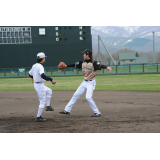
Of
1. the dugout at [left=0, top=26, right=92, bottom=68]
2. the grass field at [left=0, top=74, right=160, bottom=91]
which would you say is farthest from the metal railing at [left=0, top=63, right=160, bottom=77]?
the grass field at [left=0, top=74, right=160, bottom=91]

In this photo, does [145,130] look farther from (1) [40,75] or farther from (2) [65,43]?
(2) [65,43]

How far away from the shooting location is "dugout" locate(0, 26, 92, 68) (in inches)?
1476

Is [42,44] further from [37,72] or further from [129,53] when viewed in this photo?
[129,53]

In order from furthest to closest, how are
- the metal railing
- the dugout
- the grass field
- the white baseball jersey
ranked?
the dugout → the metal railing → the grass field → the white baseball jersey

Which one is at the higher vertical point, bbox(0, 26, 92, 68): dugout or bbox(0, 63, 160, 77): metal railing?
bbox(0, 26, 92, 68): dugout

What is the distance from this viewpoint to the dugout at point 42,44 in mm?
37500

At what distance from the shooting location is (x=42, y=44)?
124ft

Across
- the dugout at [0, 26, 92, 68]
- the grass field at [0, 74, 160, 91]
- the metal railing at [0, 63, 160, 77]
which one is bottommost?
the grass field at [0, 74, 160, 91]

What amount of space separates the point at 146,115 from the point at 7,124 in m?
3.77

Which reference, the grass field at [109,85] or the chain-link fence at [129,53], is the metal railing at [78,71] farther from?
the grass field at [109,85]

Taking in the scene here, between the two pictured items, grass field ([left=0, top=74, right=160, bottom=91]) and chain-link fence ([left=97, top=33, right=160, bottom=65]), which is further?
chain-link fence ([left=97, top=33, right=160, bottom=65])

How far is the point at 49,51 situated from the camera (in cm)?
3800

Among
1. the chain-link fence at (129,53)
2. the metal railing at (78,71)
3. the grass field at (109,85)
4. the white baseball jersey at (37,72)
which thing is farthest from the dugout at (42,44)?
the white baseball jersey at (37,72)

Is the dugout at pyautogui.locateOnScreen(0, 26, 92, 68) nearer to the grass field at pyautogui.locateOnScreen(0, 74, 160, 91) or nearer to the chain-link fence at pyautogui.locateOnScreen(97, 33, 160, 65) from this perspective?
the chain-link fence at pyautogui.locateOnScreen(97, 33, 160, 65)
